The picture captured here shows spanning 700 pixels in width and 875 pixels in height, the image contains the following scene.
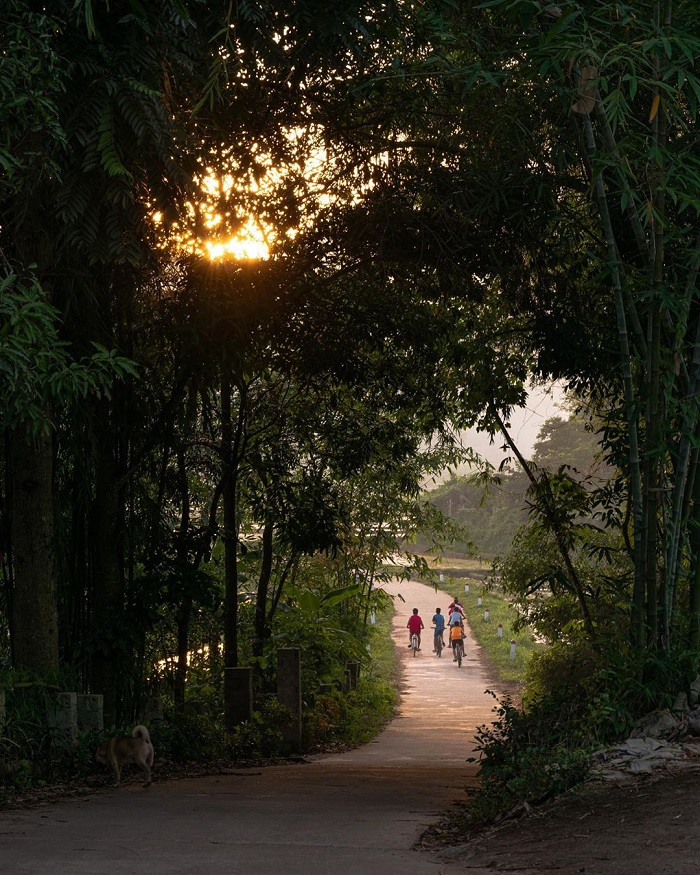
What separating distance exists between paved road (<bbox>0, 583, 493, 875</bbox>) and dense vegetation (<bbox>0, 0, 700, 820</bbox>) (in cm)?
124

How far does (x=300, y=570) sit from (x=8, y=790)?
40.1ft

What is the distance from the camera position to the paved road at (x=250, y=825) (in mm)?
5023

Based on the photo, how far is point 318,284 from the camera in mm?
10719

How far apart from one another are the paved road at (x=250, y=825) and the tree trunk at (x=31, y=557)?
131cm

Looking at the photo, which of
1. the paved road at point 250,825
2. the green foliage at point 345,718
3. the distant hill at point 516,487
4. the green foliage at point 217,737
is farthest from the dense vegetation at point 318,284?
the distant hill at point 516,487

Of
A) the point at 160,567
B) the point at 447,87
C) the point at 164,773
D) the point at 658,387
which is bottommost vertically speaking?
the point at 164,773

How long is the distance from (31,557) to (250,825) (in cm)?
347

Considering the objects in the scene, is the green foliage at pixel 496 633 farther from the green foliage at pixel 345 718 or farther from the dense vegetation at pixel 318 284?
the dense vegetation at pixel 318 284

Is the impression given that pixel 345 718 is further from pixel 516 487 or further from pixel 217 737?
pixel 516 487

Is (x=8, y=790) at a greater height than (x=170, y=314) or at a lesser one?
lesser

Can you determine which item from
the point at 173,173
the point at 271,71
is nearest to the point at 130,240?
the point at 173,173

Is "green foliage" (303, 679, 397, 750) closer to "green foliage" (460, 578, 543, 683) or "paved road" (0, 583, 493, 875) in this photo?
"green foliage" (460, 578, 543, 683)

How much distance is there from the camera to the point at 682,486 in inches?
269

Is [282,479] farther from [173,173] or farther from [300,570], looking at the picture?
[300,570]
